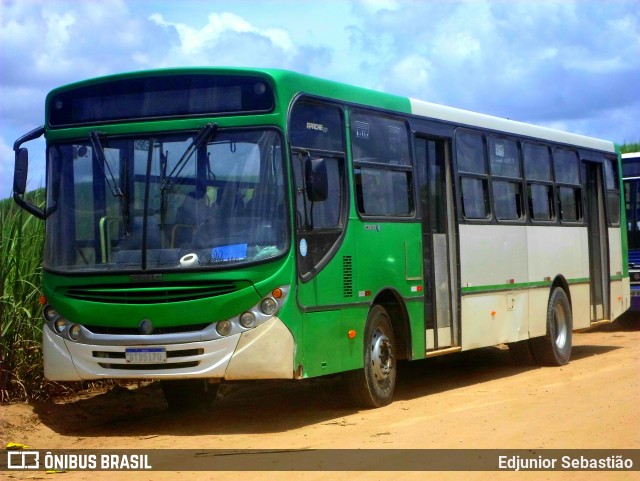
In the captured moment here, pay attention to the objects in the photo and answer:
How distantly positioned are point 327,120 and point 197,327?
8.28 feet

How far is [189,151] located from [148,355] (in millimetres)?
1844

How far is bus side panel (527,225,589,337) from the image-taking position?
16.3 meters

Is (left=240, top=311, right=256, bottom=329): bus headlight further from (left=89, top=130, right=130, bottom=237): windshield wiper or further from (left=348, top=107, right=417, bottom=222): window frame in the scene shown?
(left=348, top=107, right=417, bottom=222): window frame

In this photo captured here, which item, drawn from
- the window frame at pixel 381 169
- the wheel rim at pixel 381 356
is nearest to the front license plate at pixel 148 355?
the wheel rim at pixel 381 356

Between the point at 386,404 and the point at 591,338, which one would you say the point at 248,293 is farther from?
the point at 591,338

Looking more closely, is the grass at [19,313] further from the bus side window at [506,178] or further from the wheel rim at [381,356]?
the bus side window at [506,178]

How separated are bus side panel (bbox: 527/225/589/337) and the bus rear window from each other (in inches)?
256

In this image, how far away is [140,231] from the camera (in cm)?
1077

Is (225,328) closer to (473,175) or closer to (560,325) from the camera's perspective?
(473,175)

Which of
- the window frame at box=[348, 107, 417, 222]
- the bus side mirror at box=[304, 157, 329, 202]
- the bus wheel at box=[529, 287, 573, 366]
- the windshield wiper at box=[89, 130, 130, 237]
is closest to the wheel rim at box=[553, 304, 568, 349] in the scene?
the bus wheel at box=[529, 287, 573, 366]

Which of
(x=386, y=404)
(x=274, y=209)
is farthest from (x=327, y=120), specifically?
(x=386, y=404)

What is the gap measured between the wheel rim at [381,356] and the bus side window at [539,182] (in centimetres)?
469

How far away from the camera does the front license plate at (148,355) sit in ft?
34.7

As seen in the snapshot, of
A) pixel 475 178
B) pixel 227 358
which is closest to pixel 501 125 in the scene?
pixel 475 178
